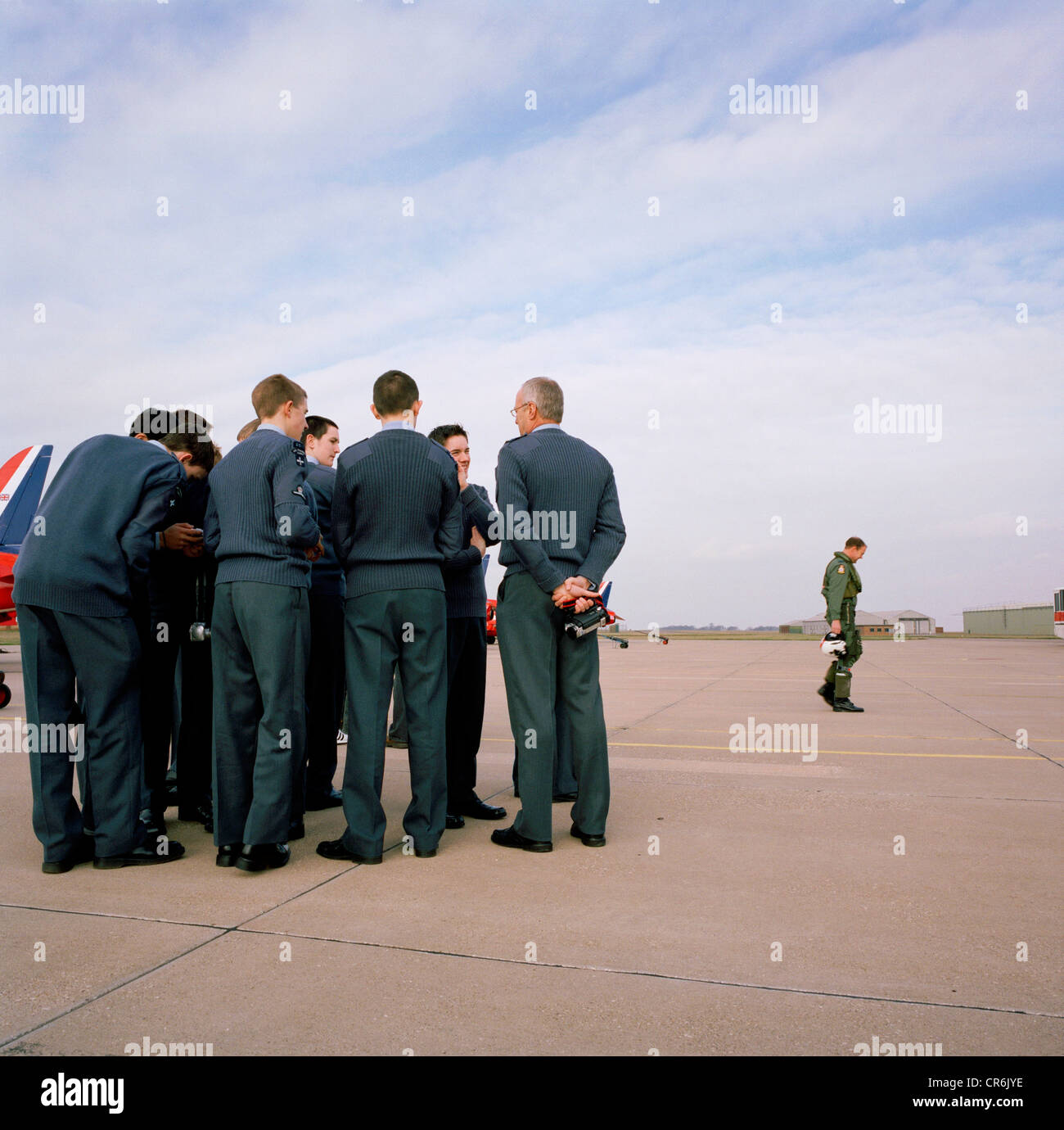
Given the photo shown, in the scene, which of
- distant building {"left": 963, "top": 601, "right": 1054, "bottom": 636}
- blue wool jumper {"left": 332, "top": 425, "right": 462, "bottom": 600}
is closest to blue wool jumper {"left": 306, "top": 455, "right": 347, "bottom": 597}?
blue wool jumper {"left": 332, "top": 425, "right": 462, "bottom": 600}

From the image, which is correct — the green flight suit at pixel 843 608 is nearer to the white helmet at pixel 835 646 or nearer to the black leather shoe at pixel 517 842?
the white helmet at pixel 835 646

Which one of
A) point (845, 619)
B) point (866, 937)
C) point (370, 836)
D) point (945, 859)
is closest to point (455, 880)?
point (370, 836)

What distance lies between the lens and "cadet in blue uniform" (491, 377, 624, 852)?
399cm

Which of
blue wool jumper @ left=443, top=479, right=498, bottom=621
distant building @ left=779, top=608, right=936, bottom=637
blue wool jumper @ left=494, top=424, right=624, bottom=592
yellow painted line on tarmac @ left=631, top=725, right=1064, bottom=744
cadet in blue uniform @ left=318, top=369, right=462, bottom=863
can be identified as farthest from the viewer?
distant building @ left=779, top=608, right=936, bottom=637

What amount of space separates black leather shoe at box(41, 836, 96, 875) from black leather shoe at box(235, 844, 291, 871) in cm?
67

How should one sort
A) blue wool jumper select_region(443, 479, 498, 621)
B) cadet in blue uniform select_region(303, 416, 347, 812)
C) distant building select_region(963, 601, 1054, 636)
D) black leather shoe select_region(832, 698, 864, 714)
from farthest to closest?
distant building select_region(963, 601, 1054, 636), black leather shoe select_region(832, 698, 864, 714), cadet in blue uniform select_region(303, 416, 347, 812), blue wool jumper select_region(443, 479, 498, 621)

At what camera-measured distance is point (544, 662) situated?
160 inches

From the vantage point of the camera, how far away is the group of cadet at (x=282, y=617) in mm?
3691

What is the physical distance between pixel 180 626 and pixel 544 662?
6.23 ft

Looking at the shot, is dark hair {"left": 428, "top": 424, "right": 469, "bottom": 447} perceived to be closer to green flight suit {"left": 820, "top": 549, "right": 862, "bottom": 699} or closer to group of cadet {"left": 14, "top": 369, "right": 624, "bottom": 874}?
group of cadet {"left": 14, "top": 369, "right": 624, "bottom": 874}

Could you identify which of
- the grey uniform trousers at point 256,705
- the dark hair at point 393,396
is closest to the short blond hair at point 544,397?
the dark hair at point 393,396

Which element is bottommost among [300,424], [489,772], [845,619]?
[489,772]

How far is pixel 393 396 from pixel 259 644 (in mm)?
1261
